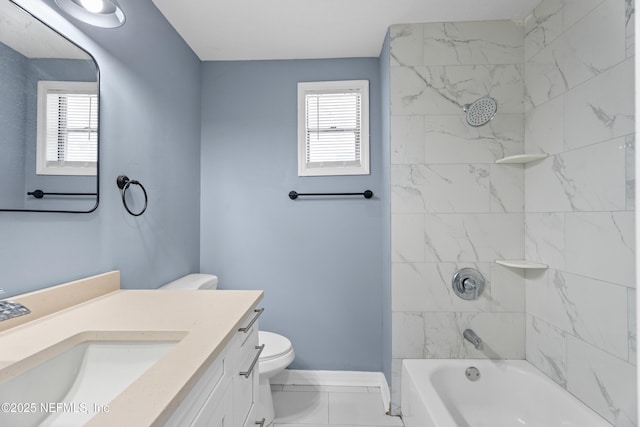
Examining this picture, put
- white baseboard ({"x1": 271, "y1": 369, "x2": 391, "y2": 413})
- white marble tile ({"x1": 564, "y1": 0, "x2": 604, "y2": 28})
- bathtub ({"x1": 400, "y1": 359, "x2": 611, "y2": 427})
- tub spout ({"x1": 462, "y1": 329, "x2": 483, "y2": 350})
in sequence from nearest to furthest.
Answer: white marble tile ({"x1": 564, "y1": 0, "x2": 604, "y2": 28}) < bathtub ({"x1": 400, "y1": 359, "x2": 611, "y2": 427}) < tub spout ({"x1": 462, "y1": 329, "x2": 483, "y2": 350}) < white baseboard ({"x1": 271, "y1": 369, "x2": 391, "y2": 413})

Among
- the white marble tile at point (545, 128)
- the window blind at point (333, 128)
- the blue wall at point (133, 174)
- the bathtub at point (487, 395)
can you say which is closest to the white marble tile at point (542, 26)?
the white marble tile at point (545, 128)

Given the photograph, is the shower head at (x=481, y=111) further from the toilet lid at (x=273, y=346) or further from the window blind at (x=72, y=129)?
the window blind at (x=72, y=129)

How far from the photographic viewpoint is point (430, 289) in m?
1.85

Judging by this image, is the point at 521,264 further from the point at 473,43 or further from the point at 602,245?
the point at 473,43

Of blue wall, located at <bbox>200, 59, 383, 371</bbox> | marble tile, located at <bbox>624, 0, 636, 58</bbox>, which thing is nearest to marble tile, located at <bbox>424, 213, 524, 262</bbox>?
blue wall, located at <bbox>200, 59, 383, 371</bbox>

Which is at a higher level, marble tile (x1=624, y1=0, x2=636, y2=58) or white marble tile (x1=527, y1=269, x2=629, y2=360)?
marble tile (x1=624, y1=0, x2=636, y2=58)

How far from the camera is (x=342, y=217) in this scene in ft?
7.38

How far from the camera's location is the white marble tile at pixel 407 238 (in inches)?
73.2

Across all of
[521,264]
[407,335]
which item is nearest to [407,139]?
[521,264]

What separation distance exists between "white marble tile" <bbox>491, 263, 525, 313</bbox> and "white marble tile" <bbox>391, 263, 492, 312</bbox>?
38 millimetres

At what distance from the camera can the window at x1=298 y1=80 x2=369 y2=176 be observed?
225 centimetres

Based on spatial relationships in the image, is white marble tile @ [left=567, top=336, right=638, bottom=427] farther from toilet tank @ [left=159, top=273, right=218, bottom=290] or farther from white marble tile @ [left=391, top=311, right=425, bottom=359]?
toilet tank @ [left=159, top=273, right=218, bottom=290]

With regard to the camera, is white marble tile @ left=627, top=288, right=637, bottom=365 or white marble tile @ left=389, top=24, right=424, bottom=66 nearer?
white marble tile @ left=627, top=288, right=637, bottom=365

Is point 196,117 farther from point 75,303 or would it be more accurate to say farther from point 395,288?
point 395,288
